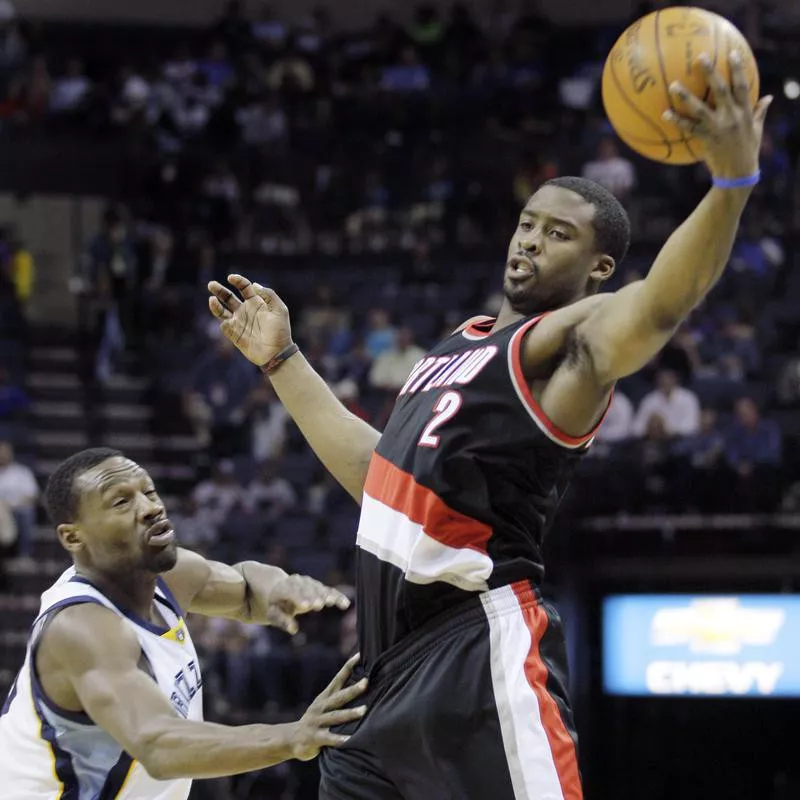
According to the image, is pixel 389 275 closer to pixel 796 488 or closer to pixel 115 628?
pixel 796 488

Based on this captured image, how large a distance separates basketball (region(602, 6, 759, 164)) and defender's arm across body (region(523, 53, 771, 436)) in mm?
72

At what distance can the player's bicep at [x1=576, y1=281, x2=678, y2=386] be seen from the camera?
3.43m

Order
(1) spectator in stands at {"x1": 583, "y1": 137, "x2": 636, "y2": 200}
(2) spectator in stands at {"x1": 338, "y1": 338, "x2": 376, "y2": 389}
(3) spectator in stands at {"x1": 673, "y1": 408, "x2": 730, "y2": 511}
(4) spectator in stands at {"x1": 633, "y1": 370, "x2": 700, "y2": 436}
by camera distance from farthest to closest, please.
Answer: (1) spectator in stands at {"x1": 583, "y1": 137, "x2": 636, "y2": 200}, (2) spectator in stands at {"x1": 338, "y1": 338, "x2": 376, "y2": 389}, (4) spectator in stands at {"x1": 633, "y1": 370, "x2": 700, "y2": 436}, (3) spectator in stands at {"x1": 673, "y1": 408, "x2": 730, "y2": 511}

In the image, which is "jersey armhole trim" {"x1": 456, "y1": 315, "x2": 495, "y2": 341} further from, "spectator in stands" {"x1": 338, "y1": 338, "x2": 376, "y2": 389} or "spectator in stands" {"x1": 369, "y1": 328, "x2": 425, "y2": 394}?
"spectator in stands" {"x1": 338, "y1": 338, "x2": 376, "y2": 389}

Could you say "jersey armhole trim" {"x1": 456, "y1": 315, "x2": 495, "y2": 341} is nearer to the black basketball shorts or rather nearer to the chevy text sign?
the black basketball shorts

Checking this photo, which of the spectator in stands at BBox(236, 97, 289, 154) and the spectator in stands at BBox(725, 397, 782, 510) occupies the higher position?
the spectator in stands at BBox(236, 97, 289, 154)

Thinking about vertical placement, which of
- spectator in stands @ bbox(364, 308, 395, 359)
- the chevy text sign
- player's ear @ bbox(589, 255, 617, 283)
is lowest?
the chevy text sign

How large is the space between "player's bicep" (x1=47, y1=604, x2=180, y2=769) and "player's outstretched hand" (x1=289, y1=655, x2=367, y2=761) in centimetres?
37

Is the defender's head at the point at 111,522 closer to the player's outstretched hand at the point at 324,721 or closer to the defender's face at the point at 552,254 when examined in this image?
the player's outstretched hand at the point at 324,721

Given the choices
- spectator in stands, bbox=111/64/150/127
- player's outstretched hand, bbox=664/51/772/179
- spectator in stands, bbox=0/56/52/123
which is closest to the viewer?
player's outstretched hand, bbox=664/51/772/179

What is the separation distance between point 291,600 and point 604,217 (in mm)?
1563

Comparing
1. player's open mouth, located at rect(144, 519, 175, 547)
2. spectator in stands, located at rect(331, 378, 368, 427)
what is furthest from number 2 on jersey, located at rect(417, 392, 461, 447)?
spectator in stands, located at rect(331, 378, 368, 427)

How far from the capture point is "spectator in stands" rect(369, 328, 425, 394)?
13.8m

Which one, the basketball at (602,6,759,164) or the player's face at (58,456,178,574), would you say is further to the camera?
the player's face at (58,456,178,574)
